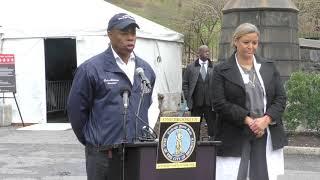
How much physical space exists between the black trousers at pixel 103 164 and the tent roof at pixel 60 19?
11194mm

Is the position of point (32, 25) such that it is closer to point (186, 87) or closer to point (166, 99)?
point (166, 99)

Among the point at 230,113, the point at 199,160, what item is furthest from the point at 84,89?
the point at 230,113

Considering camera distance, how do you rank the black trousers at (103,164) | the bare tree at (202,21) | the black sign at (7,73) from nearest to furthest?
the black trousers at (103,164), the black sign at (7,73), the bare tree at (202,21)

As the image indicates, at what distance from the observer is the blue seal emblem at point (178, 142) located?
3952 millimetres

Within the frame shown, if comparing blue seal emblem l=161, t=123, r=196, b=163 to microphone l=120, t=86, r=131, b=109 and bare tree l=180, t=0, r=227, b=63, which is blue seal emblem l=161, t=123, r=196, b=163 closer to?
microphone l=120, t=86, r=131, b=109

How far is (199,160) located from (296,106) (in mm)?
7087

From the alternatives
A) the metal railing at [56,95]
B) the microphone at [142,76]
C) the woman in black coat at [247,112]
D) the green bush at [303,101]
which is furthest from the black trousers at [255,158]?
the metal railing at [56,95]

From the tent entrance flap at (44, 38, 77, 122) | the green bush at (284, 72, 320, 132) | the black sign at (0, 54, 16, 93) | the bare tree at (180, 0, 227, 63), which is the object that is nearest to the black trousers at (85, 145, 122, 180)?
the green bush at (284, 72, 320, 132)

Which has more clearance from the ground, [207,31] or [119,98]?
[207,31]

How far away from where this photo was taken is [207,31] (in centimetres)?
2917

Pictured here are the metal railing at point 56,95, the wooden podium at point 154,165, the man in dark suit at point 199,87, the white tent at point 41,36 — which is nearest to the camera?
the wooden podium at point 154,165

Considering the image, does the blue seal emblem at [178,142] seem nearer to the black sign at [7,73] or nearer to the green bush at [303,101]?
the green bush at [303,101]

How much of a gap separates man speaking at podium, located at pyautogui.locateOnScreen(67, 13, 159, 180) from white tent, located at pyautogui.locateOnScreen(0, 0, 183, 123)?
11074 millimetres

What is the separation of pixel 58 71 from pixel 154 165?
56.1 feet
